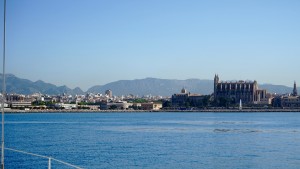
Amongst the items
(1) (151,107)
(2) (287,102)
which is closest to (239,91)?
(2) (287,102)

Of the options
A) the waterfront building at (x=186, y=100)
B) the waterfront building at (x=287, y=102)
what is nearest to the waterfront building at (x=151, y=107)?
the waterfront building at (x=186, y=100)

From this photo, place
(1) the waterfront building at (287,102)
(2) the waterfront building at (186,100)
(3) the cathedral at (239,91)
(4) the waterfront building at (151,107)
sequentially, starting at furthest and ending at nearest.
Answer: (4) the waterfront building at (151,107) < (2) the waterfront building at (186,100) < (1) the waterfront building at (287,102) < (3) the cathedral at (239,91)

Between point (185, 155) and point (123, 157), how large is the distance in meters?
3.29

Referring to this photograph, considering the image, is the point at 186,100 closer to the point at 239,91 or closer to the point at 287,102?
the point at 239,91

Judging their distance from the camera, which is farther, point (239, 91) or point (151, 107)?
point (151, 107)

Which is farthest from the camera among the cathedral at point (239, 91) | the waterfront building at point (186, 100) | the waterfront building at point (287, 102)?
the waterfront building at point (186, 100)

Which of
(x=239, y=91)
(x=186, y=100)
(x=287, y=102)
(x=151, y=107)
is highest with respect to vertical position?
(x=239, y=91)

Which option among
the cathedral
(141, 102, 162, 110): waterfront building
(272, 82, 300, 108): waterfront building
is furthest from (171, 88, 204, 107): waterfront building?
(272, 82, 300, 108): waterfront building

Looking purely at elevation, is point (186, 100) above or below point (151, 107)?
above

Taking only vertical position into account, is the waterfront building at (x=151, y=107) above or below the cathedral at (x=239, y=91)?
below

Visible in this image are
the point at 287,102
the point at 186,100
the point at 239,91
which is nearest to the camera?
the point at 239,91

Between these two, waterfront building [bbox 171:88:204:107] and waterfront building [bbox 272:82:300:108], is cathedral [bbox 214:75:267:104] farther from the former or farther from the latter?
waterfront building [bbox 272:82:300:108]

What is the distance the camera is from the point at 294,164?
24.5 m

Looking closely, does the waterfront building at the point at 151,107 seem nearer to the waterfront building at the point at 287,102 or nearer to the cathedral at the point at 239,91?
the cathedral at the point at 239,91
